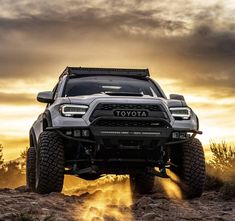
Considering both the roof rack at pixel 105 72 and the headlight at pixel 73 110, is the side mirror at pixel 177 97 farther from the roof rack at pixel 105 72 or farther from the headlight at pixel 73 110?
the headlight at pixel 73 110

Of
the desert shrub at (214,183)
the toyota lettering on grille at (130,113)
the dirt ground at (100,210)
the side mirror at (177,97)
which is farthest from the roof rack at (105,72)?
the desert shrub at (214,183)

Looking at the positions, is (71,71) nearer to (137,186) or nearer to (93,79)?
(93,79)

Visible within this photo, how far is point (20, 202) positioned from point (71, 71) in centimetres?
425

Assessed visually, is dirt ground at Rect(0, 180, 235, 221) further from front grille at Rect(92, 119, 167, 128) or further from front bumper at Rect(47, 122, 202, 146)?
front grille at Rect(92, 119, 167, 128)

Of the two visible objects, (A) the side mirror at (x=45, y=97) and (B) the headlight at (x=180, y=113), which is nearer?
(B) the headlight at (x=180, y=113)

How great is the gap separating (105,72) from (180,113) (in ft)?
7.56

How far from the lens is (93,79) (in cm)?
1212

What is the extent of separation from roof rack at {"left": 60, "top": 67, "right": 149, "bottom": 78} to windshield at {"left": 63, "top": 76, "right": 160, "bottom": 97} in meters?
0.17

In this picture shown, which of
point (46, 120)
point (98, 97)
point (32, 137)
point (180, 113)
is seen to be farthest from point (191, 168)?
point (32, 137)

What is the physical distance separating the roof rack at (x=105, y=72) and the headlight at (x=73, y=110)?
179 centimetres

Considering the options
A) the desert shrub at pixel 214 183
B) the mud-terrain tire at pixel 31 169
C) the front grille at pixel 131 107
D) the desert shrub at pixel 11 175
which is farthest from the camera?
the desert shrub at pixel 11 175

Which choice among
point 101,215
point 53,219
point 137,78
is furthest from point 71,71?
point 53,219

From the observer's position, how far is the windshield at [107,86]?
38.1ft

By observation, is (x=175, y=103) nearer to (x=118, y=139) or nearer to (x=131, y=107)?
(x=131, y=107)
